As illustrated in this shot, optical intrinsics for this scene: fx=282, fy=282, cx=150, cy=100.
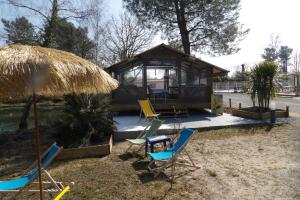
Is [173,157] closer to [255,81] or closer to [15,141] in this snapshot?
[15,141]

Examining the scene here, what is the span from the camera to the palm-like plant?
456 inches

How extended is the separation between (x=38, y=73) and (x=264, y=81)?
10.6 metres

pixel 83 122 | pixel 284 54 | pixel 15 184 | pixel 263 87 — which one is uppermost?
pixel 284 54

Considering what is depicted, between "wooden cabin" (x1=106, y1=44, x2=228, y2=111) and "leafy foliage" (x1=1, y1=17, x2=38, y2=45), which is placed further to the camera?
"leafy foliage" (x1=1, y1=17, x2=38, y2=45)

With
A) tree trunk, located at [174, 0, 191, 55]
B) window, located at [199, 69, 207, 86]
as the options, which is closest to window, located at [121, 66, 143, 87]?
window, located at [199, 69, 207, 86]

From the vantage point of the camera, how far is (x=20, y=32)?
18.5m

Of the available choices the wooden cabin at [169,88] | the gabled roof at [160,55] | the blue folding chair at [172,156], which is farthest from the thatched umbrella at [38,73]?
the gabled roof at [160,55]

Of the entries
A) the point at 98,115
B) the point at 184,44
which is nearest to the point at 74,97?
the point at 98,115

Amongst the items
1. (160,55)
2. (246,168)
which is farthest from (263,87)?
(246,168)

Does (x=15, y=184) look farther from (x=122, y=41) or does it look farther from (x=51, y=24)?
(x=122, y=41)

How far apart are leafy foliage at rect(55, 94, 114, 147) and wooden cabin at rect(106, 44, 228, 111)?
4959mm

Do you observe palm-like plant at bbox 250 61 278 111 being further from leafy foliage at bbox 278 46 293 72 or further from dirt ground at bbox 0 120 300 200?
leafy foliage at bbox 278 46 293 72

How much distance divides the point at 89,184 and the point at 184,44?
56.1 ft

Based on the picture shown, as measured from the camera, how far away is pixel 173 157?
16.9 ft
